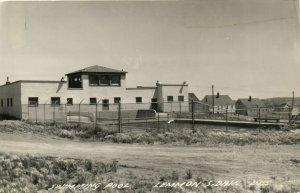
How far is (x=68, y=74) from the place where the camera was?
46.5 metres

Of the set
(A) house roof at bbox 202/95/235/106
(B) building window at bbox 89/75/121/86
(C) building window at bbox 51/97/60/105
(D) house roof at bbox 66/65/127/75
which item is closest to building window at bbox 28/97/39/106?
(C) building window at bbox 51/97/60/105

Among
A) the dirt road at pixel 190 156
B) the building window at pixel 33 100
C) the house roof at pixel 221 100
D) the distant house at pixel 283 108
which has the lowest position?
the dirt road at pixel 190 156

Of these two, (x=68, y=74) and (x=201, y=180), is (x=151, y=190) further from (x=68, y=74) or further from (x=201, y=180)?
(x=68, y=74)

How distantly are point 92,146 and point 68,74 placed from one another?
30.6m

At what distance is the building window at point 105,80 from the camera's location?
142 feet

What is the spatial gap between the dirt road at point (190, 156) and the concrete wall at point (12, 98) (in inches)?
742

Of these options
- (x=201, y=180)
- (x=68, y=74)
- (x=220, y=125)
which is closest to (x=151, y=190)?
(x=201, y=180)

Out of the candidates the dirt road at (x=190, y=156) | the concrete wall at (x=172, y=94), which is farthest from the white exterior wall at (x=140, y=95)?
the dirt road at (x=190, y=156)

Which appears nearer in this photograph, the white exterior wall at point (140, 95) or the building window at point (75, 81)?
the building window at point (75, 81)

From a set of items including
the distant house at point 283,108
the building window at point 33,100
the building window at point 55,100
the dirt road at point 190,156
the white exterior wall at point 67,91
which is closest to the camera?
the dirt road at point 190,156

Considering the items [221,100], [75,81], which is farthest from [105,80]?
[221,100]

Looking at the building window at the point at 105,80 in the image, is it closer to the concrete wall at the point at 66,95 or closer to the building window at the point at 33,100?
the concrete wall at the point at 66,95

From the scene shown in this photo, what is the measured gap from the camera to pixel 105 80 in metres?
44.2

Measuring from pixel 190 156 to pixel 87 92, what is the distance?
29.6 m
